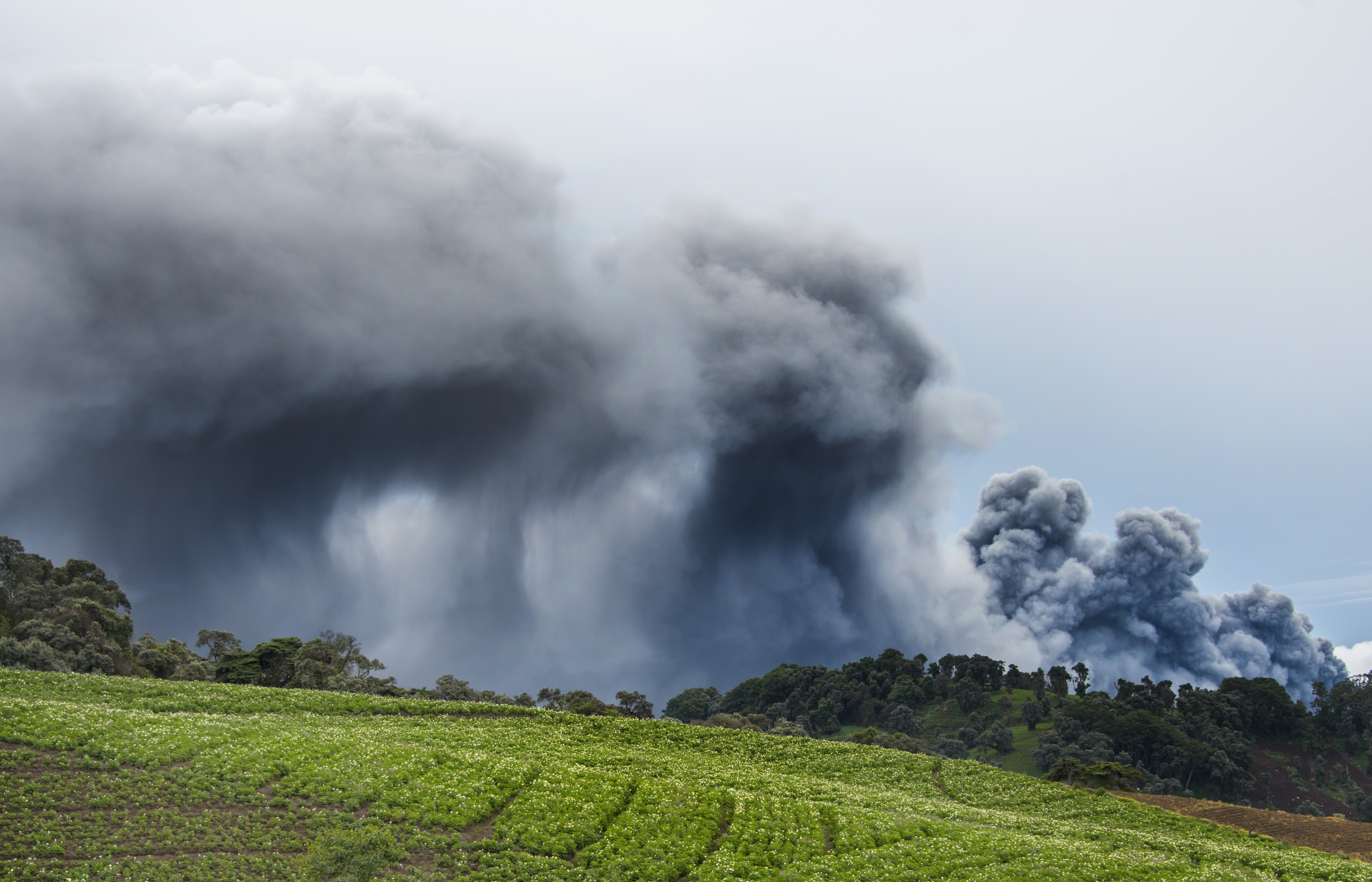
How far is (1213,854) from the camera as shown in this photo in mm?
38469

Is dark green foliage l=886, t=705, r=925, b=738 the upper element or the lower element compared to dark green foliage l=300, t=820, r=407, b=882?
lower

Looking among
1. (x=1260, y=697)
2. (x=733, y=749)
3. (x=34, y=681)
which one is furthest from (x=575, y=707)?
(x=1260, y=697)

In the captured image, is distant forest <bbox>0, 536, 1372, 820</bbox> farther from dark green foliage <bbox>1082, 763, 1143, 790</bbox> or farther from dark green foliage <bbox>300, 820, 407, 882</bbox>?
dark green foliage <bbox>300, 820, 407, 882</bbox>

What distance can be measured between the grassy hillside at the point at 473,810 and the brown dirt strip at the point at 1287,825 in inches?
282

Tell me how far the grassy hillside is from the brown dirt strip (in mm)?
7170

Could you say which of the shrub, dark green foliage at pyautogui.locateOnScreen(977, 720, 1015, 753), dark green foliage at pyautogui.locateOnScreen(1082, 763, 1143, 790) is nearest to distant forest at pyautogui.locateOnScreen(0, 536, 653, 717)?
dark green foliage at pyautogui.locateOnScreen(1082, 763, 1143, 790)

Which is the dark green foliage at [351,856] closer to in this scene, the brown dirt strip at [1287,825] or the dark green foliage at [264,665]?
the brown dirt strip at [1287,825]

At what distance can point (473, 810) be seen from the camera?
32.6m

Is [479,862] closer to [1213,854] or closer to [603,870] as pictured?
[603,870]

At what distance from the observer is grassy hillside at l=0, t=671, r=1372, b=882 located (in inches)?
1082

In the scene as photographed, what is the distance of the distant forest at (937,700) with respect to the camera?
78312 millimetres

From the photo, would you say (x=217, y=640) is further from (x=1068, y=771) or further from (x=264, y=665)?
(x=1068, y=771)

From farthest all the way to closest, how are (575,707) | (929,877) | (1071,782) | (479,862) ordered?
1. (575,707)
2. (1071,782)
3. (929,877)
4. (479,862)

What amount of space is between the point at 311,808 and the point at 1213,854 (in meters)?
46.3
